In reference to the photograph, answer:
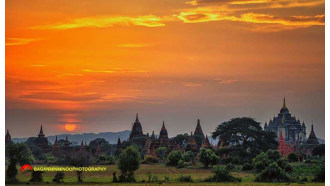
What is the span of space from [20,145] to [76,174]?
2.57 metres

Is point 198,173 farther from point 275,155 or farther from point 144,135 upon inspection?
point 144,135

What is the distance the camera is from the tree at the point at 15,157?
23219 mm

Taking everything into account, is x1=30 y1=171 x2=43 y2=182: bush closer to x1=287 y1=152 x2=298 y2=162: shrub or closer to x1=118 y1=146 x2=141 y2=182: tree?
Answer: x1=118 y1=146 x2=141 y2=182: tree

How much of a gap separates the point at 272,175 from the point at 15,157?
1150 centimetres

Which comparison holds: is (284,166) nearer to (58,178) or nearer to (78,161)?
(78,161)

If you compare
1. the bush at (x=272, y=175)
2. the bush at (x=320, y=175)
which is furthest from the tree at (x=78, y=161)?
the bush at (x=320, y=175)

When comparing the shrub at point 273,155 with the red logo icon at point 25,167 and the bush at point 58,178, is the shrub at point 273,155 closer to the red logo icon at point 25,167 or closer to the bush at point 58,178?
the bush at point 58,178

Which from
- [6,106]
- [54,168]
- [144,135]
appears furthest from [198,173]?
[144,135]

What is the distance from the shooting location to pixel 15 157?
79.2 feet

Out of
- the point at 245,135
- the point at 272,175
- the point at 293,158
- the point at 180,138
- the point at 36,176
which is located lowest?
the point at 272,175

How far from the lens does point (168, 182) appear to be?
2605 cm

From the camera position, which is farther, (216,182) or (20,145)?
(216,182)

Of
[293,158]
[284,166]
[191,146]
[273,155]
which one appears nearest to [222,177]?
[284,166]
